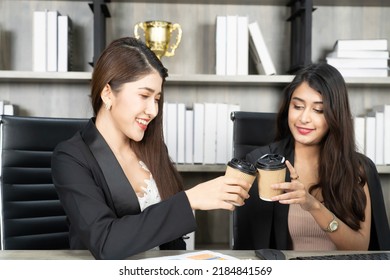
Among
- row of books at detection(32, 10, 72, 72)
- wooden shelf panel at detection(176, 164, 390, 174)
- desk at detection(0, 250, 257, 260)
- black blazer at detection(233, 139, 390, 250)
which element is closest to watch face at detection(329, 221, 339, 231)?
black blazer at detection(233, 139, 390, 250)

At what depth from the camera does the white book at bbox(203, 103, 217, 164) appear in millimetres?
2672

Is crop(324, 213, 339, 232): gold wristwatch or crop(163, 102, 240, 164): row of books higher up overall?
crop(163, 102, 240, 164): row of books

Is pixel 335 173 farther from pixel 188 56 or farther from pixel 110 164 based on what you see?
pixel 188 56

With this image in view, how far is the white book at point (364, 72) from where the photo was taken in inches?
104

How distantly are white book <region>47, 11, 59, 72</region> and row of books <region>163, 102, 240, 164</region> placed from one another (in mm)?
Result: 584

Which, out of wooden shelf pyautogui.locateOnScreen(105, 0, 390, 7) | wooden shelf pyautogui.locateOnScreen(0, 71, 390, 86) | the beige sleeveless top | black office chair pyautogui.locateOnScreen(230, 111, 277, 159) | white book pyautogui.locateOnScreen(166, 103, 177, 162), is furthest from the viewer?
wooden shelf pyautogui.locateOnScreen(105, 0, 390, 7)

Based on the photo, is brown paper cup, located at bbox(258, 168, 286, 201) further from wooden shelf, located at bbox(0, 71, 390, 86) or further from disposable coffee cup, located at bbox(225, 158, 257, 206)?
wooden shelf, located at bbox(0, 71, 390, 86)

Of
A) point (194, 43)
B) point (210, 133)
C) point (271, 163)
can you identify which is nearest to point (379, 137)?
point (210, 133)

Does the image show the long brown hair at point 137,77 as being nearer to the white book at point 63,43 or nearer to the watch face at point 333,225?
the watch face at point 333,225

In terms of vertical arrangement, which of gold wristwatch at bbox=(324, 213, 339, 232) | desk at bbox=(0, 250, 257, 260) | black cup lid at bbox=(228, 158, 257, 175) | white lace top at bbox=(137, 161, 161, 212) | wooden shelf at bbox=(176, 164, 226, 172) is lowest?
desk at bbox=(0, 250, 257, 260)

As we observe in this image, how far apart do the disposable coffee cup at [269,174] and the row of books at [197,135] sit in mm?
1381

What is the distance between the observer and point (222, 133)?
2.68 metres

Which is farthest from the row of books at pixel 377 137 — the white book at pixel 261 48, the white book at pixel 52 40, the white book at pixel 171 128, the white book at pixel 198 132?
the white book at pixel 52 40
